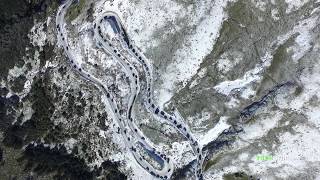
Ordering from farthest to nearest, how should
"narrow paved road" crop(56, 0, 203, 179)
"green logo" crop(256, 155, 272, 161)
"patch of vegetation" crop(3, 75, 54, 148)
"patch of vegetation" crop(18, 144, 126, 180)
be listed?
"patch of vegetation" crop(3, 75, 54, 148) < "narrow paved road" crop(56, 0, 203, 179) < "patch of vegetation" crop(18, 144, 126, 180) < "green logo" crop(256, 155, 272, 161)

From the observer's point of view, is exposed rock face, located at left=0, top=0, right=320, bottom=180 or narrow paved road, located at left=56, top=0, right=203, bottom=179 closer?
exposed rock face, located at left=0, top=0, right=320, bottom=180

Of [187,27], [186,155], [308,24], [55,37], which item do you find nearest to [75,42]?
[55,37]

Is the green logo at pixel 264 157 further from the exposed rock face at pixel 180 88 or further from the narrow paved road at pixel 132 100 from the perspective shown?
the narrow paved road at pixel 132 100

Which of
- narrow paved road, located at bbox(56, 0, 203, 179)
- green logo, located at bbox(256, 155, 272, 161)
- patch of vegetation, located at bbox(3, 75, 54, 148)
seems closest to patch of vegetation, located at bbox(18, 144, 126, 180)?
patch of vegetation, located at bbox(3, 75, 54, 148)

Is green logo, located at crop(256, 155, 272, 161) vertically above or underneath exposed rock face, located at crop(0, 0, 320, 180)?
underneath

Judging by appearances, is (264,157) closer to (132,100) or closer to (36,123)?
(132,100)

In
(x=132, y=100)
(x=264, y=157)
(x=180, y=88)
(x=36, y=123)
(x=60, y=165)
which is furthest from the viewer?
(x=36, y=123)

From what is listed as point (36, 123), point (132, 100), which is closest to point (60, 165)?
point (36, 123)

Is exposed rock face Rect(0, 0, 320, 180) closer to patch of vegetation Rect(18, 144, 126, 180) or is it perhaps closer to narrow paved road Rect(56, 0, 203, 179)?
patch of vegetation Rect(18, 144, 126, 180)

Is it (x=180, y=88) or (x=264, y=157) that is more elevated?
(x=180, y=88)

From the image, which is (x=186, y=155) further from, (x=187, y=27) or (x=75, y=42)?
(x=75, y=42)
